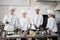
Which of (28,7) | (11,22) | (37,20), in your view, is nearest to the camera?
(11,22)

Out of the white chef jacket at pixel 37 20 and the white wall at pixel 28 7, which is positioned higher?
the white wall at pixel 28 7

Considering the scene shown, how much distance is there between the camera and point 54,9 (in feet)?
14.9

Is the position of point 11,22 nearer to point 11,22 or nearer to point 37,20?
point 11,22

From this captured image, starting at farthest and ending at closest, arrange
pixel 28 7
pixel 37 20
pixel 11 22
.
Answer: pixel 28 7 → pixel 37 20 → pixel 11 22

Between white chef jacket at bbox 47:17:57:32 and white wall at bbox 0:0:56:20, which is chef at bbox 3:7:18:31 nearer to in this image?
white wall at bbox 0:0:56:20

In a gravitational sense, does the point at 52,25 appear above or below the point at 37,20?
below

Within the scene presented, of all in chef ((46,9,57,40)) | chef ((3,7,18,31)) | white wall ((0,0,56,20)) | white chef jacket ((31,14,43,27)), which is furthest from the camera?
white wall ((0,0,56,20))

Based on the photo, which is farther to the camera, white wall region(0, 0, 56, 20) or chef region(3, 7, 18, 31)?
white wall region(0, 0, 56, 20)

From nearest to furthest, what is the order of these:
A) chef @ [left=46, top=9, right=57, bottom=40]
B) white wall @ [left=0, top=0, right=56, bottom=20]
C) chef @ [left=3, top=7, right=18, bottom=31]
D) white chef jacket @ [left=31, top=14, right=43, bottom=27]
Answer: chef @ [left=3, top=7, right=18, bottom=31] → chef @ [left=46, top=9, right=57, bottom=40] → white chef jacket @ [left=31, top=14, right=43, bottom=27] → white wall @ [left=0, top=0, right=56, bottom=20]

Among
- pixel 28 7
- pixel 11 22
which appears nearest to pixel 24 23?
pixel 11 22

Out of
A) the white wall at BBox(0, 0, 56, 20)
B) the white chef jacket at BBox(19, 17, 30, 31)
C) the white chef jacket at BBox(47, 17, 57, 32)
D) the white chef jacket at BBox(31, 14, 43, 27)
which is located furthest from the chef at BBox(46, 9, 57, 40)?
the white wall at BBox(0, 0, 56, 20)

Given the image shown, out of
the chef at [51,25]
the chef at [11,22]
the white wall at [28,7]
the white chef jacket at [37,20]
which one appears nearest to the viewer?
the chef at [11,22]

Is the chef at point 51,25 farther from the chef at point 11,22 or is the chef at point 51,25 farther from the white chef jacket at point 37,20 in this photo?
the chef at point 11,22

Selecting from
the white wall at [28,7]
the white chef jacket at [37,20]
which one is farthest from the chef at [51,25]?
the white wall at [28,7]
